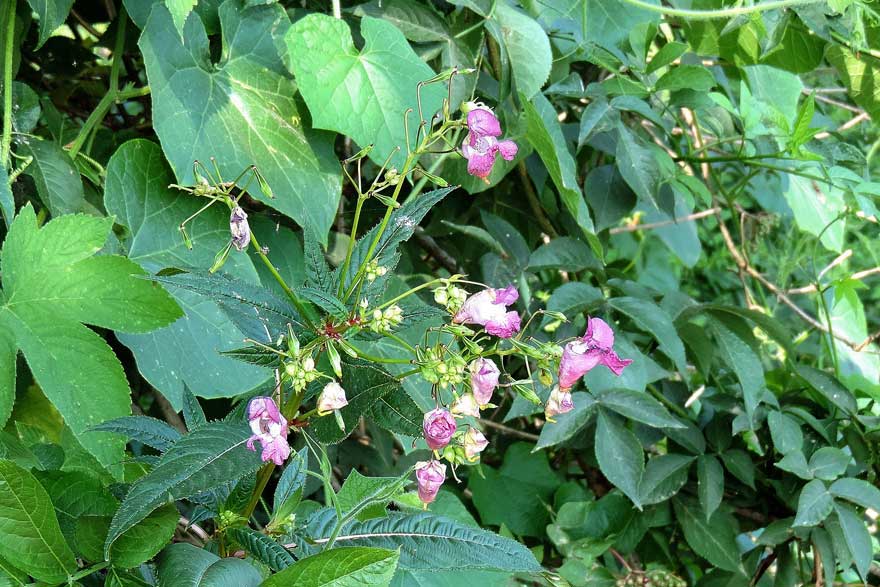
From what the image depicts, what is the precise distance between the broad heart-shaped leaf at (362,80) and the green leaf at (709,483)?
1.66 feet

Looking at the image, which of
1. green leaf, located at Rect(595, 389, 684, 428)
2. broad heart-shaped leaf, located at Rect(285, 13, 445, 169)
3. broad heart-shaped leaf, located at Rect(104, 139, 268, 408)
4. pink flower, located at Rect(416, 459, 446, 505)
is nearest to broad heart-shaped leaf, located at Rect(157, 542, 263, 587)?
pink flower, located at Rect(416, 459, 446, 505)

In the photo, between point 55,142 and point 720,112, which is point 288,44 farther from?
point 720,112

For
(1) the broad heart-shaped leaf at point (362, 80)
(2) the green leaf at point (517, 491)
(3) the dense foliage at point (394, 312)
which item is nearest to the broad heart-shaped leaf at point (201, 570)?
(3) the dense foliage at point (394, 312)

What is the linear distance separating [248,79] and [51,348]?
1.05 ft

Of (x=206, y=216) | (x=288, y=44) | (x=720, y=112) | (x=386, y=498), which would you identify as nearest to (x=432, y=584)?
(x=386, y=498)

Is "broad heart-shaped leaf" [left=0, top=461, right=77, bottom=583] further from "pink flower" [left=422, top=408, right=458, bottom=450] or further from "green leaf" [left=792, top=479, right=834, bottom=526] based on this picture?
"green leaf" [left=792, top=479, right=834, bottom=526]

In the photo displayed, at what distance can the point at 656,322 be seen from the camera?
953 mm

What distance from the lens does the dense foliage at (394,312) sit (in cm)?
49

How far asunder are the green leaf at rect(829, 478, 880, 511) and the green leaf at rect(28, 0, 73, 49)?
2.89 feet

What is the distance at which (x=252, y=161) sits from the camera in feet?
2.59

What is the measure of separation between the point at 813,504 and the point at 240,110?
70 cm

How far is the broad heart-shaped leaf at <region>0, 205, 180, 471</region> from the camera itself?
638 mm

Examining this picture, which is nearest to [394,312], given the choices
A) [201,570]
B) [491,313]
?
[491,313]

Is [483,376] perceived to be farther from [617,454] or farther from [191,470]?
[617,454]
